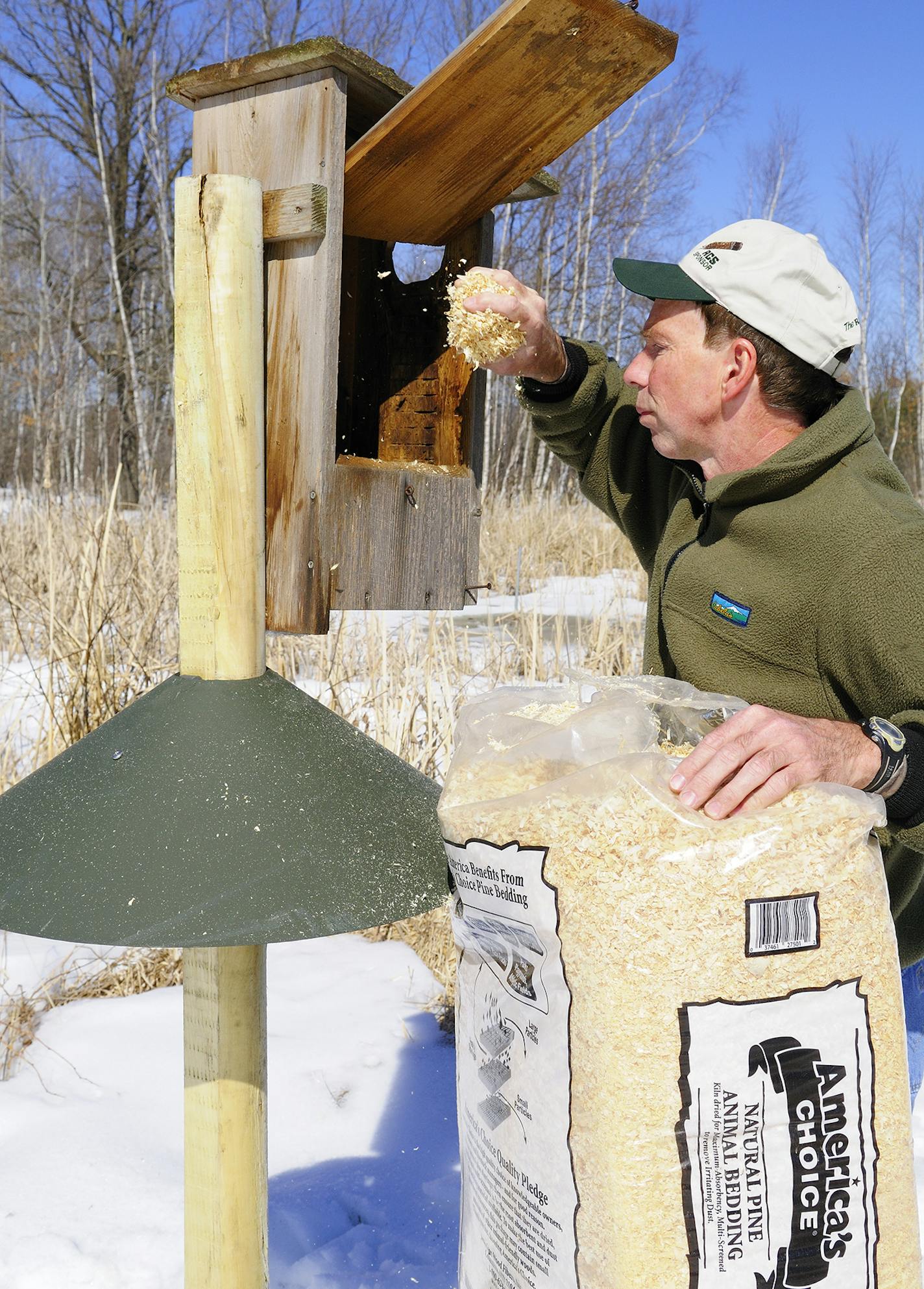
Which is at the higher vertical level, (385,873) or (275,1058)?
(385,873)

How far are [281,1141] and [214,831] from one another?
57.0 inches

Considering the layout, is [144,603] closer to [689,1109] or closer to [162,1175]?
[162,1175]

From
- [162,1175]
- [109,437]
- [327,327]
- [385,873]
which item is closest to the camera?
[385,873]

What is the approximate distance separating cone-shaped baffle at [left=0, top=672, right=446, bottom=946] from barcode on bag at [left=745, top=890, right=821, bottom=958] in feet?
1.26

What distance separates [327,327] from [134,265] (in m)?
17.4

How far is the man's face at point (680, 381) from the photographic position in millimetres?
1420

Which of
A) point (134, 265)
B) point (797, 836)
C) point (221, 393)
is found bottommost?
point (797, 836)

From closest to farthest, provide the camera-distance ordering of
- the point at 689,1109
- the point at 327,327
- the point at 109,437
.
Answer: the point at 689,1109 < the point at 327,327 < the point at 109,437

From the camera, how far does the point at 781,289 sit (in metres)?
1.35

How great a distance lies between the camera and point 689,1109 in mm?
989

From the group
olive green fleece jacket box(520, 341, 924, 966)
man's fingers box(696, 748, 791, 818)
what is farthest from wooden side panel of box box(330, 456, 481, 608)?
man's fingers box(696, 748, 791, 818)

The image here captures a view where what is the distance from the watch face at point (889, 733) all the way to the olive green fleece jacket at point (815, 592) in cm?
6

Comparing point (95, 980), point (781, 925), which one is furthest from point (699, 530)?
point (95, 980)

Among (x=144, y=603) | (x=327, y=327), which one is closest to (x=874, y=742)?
(x=327, y=327)
